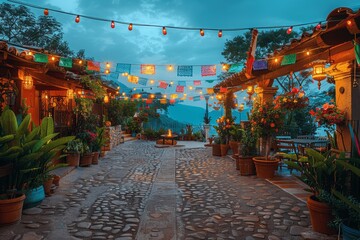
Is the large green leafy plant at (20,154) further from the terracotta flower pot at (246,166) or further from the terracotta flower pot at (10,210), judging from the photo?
the terracotta flower pot at (246,166)

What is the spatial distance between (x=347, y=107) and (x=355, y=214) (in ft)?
8.07

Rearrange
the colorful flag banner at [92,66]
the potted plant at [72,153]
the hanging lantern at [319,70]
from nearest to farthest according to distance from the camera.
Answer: the hanging lantern at [319,70] → the potted plant at [72,153] → the colorful flag banner at [92,66]

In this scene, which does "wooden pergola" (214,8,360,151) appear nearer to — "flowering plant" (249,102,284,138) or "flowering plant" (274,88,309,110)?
"flowering plant" (274,88,309,110)

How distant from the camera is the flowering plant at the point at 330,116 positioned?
4809 mm

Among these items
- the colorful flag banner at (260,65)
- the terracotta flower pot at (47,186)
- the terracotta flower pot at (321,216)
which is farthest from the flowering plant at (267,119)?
the terracotta flower pot at (47,186)

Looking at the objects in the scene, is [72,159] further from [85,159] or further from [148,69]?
[148,69]

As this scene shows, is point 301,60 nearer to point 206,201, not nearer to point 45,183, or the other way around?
point 206,201

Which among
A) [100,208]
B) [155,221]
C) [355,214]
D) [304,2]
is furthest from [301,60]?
[304,2]

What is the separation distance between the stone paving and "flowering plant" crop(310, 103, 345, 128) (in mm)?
1512

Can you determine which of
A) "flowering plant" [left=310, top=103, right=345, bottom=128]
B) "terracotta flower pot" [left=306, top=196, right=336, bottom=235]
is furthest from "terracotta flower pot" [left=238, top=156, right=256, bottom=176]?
"terracotta flower pot" [left=306, top=196, right=336, bottom=235]

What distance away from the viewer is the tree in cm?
1870

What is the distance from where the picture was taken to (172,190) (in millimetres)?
6078

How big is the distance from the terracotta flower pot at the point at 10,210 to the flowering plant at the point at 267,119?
18.1ft

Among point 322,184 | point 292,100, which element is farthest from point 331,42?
point 322,184
